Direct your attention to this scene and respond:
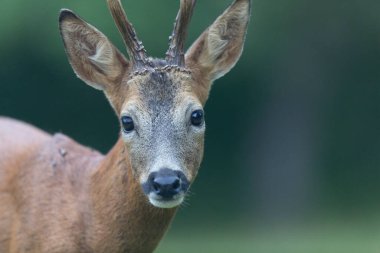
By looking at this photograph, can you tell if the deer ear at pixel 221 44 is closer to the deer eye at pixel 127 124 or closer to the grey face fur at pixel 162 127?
the grey face fur at pixel 162 127

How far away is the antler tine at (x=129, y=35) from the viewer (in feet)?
33.6

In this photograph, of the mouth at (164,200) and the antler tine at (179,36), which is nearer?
the mouth at (164,200)

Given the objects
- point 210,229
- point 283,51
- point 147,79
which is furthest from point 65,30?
point 283,51

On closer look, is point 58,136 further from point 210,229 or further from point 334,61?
point 334,61

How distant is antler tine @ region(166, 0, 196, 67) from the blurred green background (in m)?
13.2

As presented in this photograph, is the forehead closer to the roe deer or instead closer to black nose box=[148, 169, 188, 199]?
the roe deer

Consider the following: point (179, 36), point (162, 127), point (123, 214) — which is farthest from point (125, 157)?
point (179, 36)

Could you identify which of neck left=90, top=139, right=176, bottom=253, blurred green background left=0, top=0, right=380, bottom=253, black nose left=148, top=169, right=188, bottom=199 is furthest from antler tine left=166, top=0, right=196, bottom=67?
blurred green background left=0, top=0, right=380, bottom=253

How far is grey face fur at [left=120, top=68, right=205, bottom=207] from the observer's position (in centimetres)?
980

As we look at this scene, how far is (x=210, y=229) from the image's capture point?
26172mm

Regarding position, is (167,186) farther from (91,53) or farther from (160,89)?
(91,53)

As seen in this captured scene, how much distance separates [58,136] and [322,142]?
19094 millimetres

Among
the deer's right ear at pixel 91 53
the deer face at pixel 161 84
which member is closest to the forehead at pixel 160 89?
the deer face at pixel 161 84

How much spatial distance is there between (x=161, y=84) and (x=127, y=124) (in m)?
0.36
